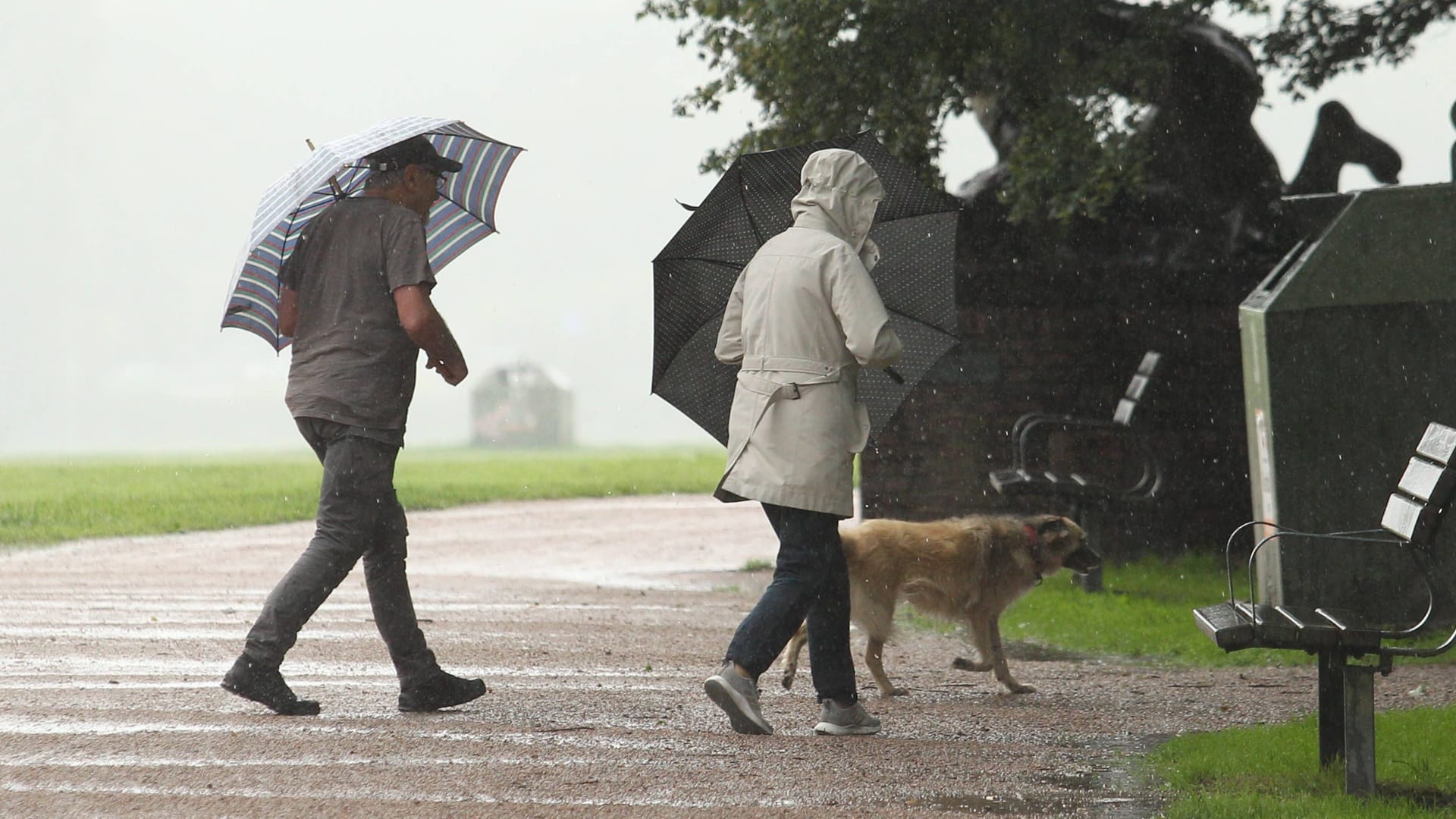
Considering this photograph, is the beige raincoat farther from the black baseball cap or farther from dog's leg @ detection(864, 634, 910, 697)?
the black baseball cap

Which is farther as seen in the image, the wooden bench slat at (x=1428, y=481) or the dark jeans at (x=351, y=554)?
the dark jeans at (x=351, y=554)

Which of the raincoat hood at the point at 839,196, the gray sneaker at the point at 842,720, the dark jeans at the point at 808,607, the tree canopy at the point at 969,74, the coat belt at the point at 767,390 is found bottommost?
the gray sneaker at the point at 842,720

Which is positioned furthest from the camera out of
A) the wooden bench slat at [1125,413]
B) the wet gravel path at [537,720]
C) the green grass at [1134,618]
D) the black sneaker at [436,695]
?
the wooden bench slat at [1125,413]

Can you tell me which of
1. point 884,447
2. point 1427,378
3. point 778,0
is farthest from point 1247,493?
point 778,0

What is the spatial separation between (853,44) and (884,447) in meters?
3.09

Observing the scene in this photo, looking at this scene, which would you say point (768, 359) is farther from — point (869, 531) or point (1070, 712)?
point (1070, 712)

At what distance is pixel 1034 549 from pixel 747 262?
1874 mm

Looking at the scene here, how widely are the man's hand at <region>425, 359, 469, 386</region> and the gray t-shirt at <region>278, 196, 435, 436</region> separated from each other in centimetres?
11

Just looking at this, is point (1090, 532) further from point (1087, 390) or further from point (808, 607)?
point (808, 607)

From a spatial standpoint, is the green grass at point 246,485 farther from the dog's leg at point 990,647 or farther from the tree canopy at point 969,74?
the dog's leg at point 990,647

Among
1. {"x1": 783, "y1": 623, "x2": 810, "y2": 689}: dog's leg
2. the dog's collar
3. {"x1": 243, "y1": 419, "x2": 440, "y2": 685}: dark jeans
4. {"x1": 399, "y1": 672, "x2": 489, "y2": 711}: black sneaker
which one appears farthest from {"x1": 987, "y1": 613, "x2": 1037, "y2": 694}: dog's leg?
{"x1": 243, "y1": 419, "x2": 440, "y2": 685}: dark jeans

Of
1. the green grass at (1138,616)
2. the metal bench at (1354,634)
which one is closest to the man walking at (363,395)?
the metal bench at (1354,634)

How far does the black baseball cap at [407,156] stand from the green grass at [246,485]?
9.08 m

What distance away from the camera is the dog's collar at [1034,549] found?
7.09 meters
